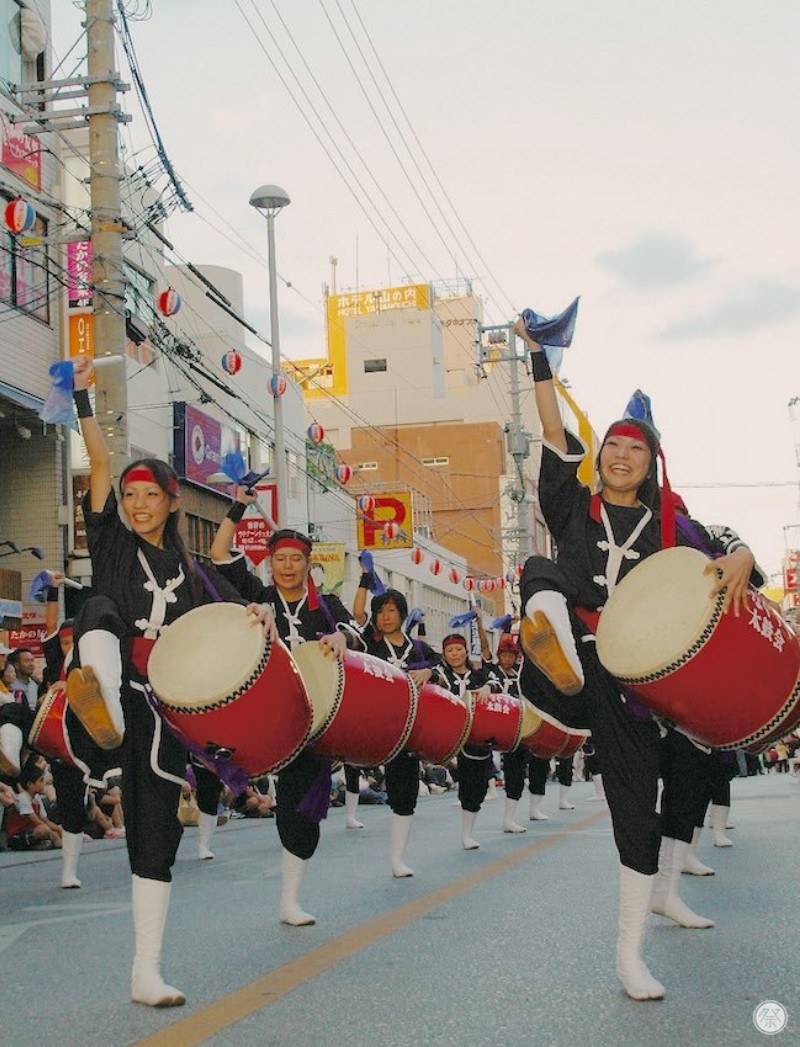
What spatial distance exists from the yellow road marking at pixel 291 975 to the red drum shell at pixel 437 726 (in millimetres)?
775

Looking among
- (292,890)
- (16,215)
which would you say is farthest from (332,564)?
(292,890)

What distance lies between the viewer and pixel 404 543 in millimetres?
33938

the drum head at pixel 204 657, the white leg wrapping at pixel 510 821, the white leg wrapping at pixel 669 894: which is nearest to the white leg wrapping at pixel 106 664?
the drum head at pixel 204 657

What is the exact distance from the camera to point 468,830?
984 centimetres

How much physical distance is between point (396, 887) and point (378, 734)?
3.61 ft

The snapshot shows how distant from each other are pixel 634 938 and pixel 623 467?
1.56 m

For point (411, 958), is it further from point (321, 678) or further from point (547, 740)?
point (547, 740)

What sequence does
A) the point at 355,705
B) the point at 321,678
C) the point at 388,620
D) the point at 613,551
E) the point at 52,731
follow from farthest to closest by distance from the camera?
the point at 388,620 → the point at 52,731 → the point at 355,705 → the point at 321,678 → the point at 613,551

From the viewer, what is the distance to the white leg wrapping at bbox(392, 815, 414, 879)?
7.85 meters

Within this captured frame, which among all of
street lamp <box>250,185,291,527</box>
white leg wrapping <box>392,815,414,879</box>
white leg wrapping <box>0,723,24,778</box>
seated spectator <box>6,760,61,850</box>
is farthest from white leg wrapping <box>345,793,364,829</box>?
street lamp <box>250,185,291,527</box>

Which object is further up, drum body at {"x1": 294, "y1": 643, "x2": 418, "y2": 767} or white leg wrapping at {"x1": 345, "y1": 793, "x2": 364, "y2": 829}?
drum body at {"x1": 294, "y1": 643, "x2": 418, "y2": 767}

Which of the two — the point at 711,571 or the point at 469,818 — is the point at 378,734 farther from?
the point at 469,818

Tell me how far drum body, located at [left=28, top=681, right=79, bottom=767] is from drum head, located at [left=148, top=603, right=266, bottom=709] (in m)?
3.45

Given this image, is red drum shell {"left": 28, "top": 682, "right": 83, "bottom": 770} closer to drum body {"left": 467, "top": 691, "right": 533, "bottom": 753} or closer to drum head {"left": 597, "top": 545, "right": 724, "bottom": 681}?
drum body {"left": 467, "top": 691, "right": 533, "bottom": 753}
